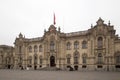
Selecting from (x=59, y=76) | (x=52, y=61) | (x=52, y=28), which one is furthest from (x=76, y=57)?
(x=59, y=76)

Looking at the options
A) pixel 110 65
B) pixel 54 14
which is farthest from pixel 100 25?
pixel 54 14

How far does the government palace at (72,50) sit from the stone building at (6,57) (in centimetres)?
384

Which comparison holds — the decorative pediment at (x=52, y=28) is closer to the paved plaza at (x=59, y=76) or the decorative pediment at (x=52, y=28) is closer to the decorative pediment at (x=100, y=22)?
the decorative pediment at (x=100, y=22)

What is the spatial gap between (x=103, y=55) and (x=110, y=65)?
10.7 ft

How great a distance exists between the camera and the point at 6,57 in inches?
3425

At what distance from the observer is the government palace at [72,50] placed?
56750mm

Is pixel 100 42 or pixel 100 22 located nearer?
pixel 100 22

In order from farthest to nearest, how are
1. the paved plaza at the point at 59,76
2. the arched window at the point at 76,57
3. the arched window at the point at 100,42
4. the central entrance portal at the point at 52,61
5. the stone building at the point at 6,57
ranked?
the stone building at the point at 6,57 → the central entrance portal at the point at 52,61 → the arched window at the point at 76,57 → the arched window at the point at 100,42 → the paved plaza at the point at 59,76

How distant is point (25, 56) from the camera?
3012 inches

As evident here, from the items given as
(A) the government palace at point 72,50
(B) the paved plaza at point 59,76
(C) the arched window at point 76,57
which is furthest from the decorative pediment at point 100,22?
(B) the paved plaza at point 59,76

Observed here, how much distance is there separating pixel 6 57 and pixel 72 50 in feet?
112

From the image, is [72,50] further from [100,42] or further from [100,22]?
[100,22]

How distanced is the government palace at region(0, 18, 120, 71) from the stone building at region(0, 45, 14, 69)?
3840 mm

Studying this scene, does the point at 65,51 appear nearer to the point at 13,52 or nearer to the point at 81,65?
the point at 81,65
